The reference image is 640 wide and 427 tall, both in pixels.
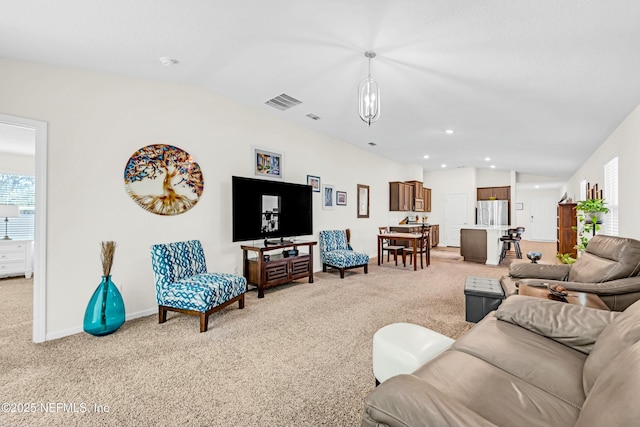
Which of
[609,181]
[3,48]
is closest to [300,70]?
[3,48]

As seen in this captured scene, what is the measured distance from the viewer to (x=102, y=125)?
3086 mm

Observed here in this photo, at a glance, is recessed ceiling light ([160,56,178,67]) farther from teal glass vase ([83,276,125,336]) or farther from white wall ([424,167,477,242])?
white wall ([424,167,477,242])

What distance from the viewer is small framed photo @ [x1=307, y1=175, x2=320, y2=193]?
5.55 m

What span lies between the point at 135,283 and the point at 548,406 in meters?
3.73

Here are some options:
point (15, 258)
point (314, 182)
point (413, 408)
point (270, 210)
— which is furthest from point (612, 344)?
point (15, 258)

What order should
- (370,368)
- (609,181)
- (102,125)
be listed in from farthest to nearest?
(609,181) → (102,125) → (370,368)

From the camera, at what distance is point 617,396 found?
790 mm

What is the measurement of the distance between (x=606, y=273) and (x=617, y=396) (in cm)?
236

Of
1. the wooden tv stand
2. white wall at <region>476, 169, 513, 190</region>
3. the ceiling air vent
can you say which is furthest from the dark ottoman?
white wall at <region>476, 169, 513, 190</region>

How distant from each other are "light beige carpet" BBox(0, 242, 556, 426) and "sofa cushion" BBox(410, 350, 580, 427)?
0.72 meters

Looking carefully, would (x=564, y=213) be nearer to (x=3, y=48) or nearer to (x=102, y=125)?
(x=102, y=125)

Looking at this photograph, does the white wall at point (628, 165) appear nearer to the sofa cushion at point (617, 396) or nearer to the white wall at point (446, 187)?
the sofa cushion at point (617, 396)

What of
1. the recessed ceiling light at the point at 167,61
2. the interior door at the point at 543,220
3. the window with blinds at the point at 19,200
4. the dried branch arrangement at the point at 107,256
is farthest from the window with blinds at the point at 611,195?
the window with blinds at the point at 19,200

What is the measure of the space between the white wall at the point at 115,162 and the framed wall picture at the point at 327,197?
171 cm
